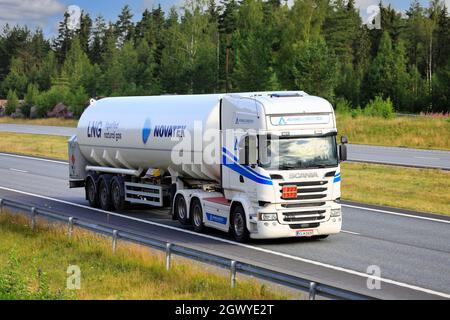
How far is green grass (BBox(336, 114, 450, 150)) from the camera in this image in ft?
170

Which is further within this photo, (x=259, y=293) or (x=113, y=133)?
(x=113, y=133)

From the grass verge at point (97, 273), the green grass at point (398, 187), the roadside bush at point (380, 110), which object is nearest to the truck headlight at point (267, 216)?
the grass verge at point (97, 273)

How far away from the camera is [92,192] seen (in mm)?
28000

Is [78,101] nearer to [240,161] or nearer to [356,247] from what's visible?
[240,161]

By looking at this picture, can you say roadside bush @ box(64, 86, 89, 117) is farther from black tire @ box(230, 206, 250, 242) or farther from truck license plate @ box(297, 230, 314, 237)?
truck license plate @ box(297, 230, 314, 237)

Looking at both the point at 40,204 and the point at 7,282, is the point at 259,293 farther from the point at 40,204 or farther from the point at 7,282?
the point at 40,204

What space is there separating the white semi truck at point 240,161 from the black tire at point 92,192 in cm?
230

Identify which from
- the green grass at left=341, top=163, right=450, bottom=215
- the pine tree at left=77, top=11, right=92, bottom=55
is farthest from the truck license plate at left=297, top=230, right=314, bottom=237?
the pine tree at left=77, top=11, right=92, bottom=55

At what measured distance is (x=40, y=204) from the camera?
1113 inches

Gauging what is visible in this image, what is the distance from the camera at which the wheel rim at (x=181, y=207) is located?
74.1ft

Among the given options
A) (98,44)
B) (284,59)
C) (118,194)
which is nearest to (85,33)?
(98,44)

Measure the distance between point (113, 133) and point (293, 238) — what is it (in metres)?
7.91

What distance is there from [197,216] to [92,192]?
7087 millimetres
